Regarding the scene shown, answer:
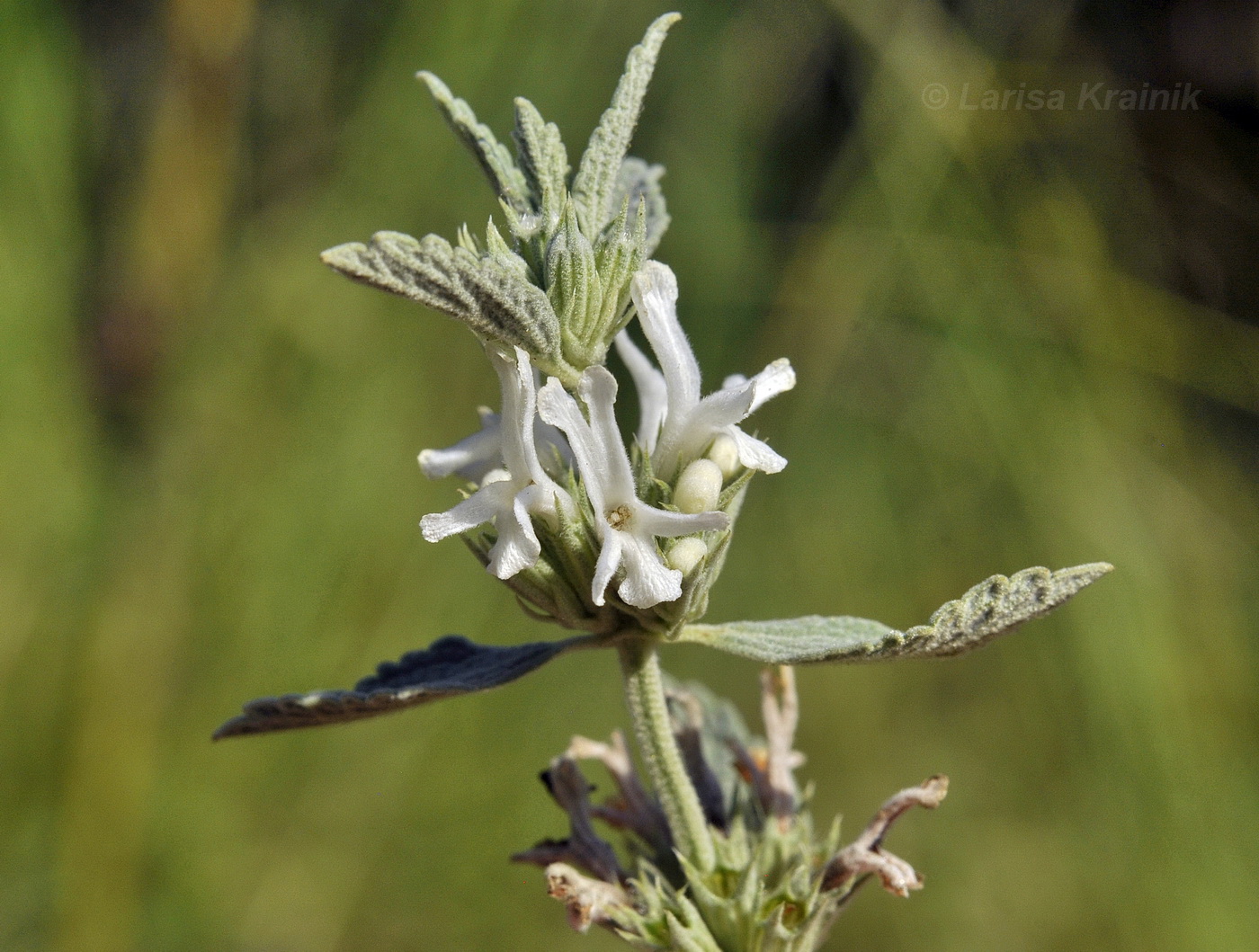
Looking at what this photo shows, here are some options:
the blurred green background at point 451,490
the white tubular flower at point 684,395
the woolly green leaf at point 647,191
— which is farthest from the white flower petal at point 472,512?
the blurred green background at point 451,490

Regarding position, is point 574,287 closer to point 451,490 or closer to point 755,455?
point 755,455

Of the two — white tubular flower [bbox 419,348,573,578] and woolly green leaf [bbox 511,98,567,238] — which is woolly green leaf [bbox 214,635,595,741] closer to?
white tubular flower [bbox 419,348,573,578]

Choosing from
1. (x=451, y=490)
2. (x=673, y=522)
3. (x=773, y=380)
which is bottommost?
(x=673, y=522)

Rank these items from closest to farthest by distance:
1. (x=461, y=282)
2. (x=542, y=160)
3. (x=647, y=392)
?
(x=461, y=282)
(x=542, y=160)
(x=647, y=392)

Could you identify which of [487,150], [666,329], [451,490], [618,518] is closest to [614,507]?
[618,518]

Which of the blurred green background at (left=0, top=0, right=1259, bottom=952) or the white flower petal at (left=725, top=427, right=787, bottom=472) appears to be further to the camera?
the blurred green background at (left=0, top=0, right=1259, bottom=952)

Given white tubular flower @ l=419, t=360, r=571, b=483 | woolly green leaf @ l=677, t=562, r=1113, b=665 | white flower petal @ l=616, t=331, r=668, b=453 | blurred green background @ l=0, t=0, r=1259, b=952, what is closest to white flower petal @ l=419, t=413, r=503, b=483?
white tubular flower @ l=419, t=360, r=571, b=483

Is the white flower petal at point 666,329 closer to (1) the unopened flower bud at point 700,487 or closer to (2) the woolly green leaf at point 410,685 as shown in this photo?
(1) the unopened flower bud at point 700,487
